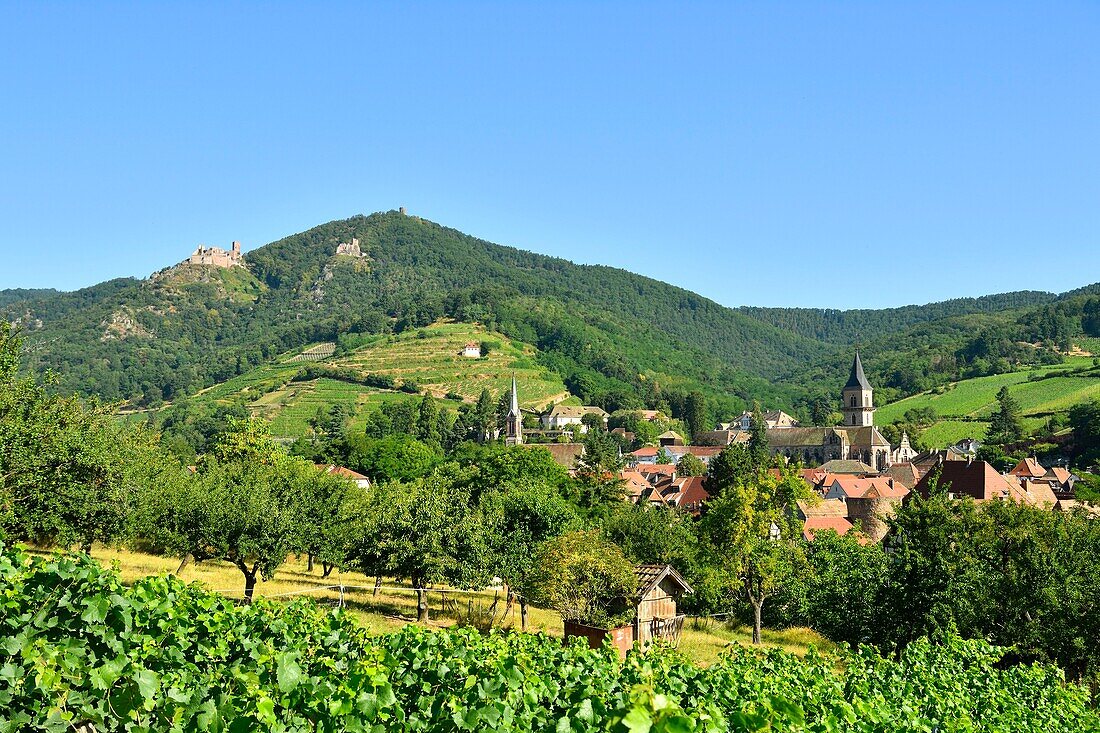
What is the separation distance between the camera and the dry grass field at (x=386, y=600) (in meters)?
30.5

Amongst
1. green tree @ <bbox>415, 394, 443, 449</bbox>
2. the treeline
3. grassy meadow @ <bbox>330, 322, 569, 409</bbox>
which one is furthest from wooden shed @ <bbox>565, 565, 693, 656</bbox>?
grassy meadow @ <bbox>330, 322, 569, 409</bbox>

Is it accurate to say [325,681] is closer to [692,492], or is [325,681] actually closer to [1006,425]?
[692,492]

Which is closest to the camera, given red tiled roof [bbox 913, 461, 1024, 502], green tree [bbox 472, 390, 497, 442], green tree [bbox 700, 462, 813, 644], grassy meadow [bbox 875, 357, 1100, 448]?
green tree [bbox 700, 462, 813, 644]

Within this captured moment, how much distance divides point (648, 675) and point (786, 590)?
32.7 meters

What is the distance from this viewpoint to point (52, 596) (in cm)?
870

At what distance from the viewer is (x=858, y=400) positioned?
150 metres

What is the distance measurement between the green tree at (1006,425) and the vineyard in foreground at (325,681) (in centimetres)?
12224

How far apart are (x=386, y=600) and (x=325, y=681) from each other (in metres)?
27.3

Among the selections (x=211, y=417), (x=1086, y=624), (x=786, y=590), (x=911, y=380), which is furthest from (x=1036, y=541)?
(x=911, y=380)

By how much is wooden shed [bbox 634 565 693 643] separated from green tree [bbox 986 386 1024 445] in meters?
106

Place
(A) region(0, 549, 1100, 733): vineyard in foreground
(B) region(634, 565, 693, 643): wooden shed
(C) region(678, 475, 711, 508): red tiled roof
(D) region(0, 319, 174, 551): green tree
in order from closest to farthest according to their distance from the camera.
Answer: (A) region(0, 549, 1100, 733): vineyard in foreground → (D) region(0, 319, 174, 551): green tree → (B) region(634, 565, 693, 643): wooden shed → (C) region(678, 475, 711, 508): red tiled roof

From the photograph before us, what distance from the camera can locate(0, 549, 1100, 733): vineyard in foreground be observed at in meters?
7.16

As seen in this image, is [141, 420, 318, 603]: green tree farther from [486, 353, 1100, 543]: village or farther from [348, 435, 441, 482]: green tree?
[348, 435, 441, 482]: green tree

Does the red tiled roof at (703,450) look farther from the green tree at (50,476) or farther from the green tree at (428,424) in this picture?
the green tree at (50,476)
